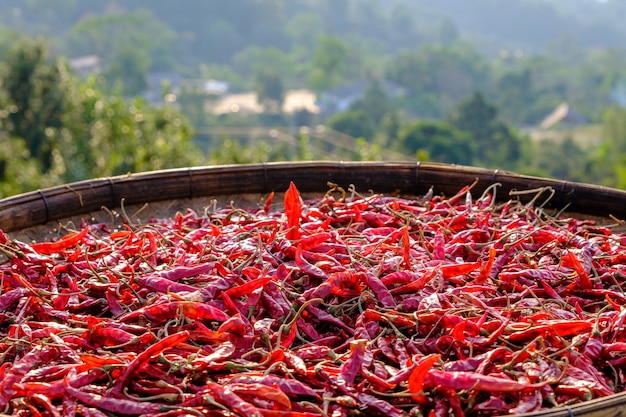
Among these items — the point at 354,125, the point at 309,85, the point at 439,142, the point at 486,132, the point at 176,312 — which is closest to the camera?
the point at 176,312

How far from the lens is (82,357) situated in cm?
195

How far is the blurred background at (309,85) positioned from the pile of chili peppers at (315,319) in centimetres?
1251

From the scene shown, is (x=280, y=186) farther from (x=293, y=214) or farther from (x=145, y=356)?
(x=145, y=356)

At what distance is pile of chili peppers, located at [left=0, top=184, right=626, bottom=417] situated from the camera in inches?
73.3

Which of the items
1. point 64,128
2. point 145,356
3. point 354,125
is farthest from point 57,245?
point 354,125

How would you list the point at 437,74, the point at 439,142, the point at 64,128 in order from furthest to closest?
the point at 437,74
the point at 439,142
the point at 64,128

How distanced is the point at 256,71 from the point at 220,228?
54.3 metres

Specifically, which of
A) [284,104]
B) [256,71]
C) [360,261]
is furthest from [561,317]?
[256,71]

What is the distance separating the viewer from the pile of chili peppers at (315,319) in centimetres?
186

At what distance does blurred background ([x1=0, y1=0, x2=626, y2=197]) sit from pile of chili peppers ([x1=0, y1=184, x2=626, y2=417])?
12.5 m

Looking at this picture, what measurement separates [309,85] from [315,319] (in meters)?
56.0

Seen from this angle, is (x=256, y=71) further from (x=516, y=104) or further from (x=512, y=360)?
(x=512, y=360)

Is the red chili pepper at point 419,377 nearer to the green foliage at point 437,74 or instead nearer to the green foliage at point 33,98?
the green foliage at point 33,98

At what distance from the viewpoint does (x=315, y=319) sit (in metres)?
2.25
